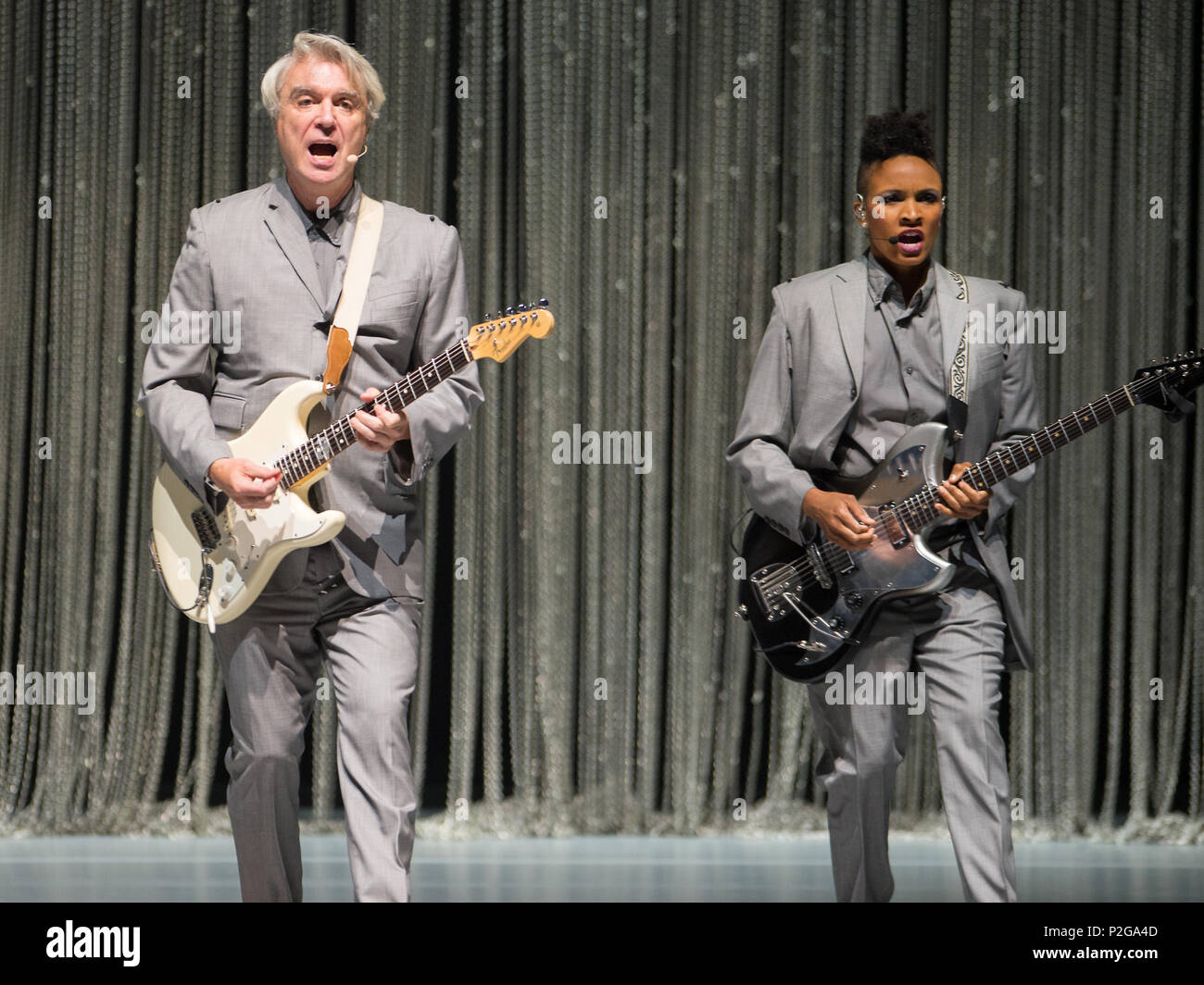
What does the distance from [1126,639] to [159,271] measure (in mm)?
3145

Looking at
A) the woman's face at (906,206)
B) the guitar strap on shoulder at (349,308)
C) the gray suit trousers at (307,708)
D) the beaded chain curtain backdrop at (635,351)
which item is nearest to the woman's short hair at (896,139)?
the woman's face at (906,206)

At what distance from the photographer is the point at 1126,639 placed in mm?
4969

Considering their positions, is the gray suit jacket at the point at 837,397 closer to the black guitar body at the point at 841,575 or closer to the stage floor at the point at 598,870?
the black guitar body at the point at 841,575

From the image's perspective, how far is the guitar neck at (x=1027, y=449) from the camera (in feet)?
10.1

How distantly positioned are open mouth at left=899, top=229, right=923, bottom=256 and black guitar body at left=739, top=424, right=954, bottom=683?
0.37 metres

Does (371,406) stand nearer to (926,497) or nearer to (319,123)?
(319,123)

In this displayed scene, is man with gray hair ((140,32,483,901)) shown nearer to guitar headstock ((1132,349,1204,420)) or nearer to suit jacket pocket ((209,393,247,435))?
suit jacket pocket ((209,393,247,435))

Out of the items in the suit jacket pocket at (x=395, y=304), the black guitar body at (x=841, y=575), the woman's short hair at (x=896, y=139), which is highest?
the woman's short hair at (x=896, y=139)

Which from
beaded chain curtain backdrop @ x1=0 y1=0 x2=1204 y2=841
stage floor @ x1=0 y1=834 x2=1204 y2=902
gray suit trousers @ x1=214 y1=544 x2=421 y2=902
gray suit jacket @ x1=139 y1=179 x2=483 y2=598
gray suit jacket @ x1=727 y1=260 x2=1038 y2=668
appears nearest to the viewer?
gray suit trousers @ x1=214 y1=544 x2=421 y2=902

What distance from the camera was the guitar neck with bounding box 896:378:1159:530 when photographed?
3080 millimetres

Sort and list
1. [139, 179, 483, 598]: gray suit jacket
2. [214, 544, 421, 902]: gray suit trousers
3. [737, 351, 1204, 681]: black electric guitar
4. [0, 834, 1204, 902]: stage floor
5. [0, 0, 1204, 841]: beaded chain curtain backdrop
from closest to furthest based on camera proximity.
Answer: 1. [214, 544, 421, 902]: gray suit trousers
2. [139, 179, 483, 598]: gray suit jacket
3. [737, 351, 1204, 681]: black electric guitar
4. [0, 834, 1204, 902]: stage floor
5. [0, 0, 1204, 841]: beaded chain curtain backdrop

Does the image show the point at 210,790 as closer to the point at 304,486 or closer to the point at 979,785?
the point at 304,486

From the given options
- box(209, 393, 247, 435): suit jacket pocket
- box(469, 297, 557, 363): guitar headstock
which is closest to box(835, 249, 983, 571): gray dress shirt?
box(469, 297, 557, 363): guitar headstock

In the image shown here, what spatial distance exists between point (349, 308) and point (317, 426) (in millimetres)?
223
